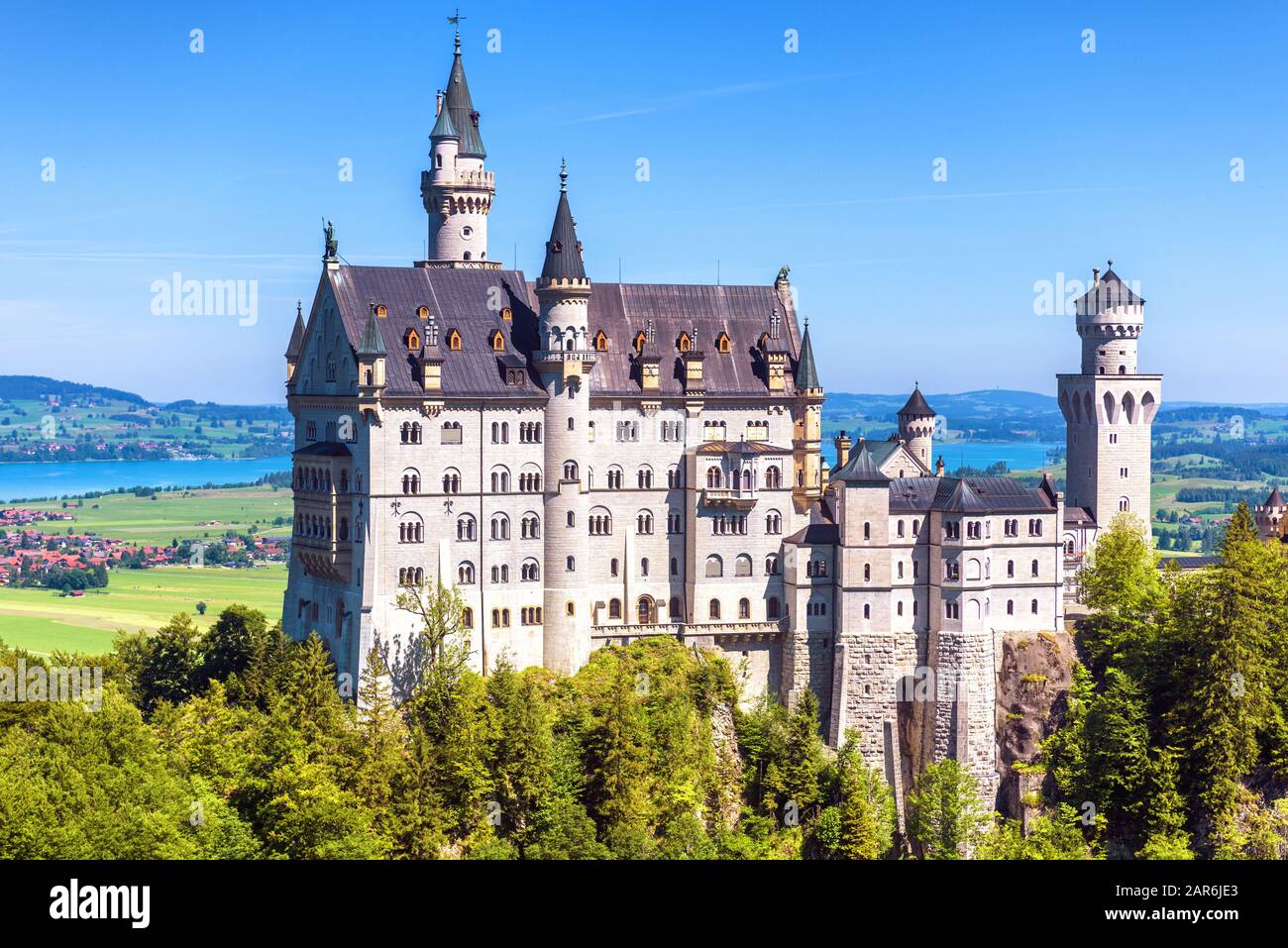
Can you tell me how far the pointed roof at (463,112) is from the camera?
355 ft

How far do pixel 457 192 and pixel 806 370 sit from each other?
2461 centimetres

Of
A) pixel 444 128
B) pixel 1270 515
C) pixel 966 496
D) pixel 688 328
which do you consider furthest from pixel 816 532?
pixel 1270 515

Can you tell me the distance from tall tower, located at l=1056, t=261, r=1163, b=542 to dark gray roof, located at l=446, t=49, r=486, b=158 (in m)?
42.8

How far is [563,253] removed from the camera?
95625 mm

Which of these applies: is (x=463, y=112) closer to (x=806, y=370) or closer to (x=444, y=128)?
(x=444, y=128)

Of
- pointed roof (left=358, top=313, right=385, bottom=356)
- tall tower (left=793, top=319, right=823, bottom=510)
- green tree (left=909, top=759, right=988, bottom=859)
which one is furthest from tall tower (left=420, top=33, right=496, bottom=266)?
green tree (left=909, top=759, right=988, bottom=859)

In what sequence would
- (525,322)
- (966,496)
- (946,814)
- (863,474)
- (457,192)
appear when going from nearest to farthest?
(946,814), (525,322), (863,474), (966,496), (457,192)

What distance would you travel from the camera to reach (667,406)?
100312 millimetres

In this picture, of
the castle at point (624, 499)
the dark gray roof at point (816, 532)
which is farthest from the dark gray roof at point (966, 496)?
the dark gray roof at point (816, 532)

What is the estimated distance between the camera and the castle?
93.7m

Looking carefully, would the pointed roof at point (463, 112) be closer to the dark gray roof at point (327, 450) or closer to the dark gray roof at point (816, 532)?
the dark gray roof at point (327, 450)

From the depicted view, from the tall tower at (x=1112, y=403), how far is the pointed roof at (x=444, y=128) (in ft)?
145
